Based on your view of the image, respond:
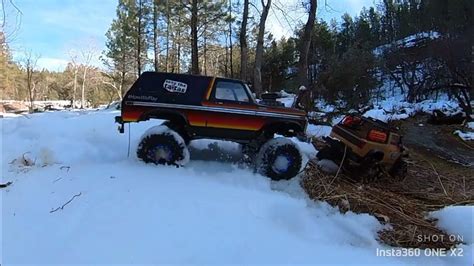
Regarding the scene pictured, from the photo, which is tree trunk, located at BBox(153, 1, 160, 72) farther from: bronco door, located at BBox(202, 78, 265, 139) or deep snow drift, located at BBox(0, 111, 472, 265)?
deep snow drift, located at BBox(0, 111, 472, 265)

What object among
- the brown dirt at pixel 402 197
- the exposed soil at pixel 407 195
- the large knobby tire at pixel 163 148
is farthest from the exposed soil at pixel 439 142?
the large knobby tire at pixel 163 148

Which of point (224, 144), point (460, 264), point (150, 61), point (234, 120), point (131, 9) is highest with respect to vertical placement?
point (131, 9)

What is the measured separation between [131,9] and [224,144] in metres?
31.2

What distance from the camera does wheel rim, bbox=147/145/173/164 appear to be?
19.5 ft

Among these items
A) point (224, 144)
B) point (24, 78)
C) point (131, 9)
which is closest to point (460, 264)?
point (224, 144)

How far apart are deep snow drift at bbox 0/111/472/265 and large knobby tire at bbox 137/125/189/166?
0.13 m

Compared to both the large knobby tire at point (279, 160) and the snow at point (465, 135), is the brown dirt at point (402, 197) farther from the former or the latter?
the snow at point (465, 135)

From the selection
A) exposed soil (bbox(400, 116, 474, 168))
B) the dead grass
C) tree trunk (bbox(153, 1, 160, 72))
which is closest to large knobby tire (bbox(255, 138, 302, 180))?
the dead grass

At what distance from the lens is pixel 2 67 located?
1677 inches

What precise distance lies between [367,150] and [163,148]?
3126mm

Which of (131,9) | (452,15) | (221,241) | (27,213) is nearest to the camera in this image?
(221,241)

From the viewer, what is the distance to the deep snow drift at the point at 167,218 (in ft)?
13.0

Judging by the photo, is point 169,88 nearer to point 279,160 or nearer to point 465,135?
point 279,160

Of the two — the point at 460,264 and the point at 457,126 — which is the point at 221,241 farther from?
the point at 457,126
